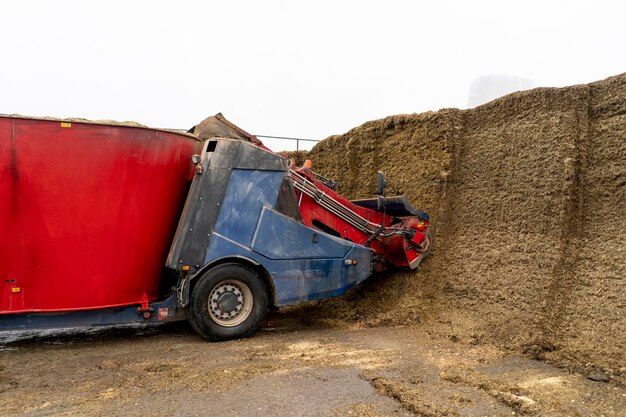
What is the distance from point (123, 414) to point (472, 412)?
2366mm

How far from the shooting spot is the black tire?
560cm

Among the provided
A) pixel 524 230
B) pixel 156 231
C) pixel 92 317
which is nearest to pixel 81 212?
pixel 156 231

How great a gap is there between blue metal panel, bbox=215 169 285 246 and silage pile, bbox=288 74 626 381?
204 cm

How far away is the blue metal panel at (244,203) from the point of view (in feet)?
18.8

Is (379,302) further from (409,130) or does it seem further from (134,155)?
(134,155)

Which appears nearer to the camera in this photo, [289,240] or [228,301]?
[228,301]

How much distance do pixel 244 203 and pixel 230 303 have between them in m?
1.13

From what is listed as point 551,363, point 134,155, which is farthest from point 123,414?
point 551,363

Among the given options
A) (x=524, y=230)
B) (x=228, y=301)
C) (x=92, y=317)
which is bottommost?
(x=92, y=317)

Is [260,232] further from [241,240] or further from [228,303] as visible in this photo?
[228,303]

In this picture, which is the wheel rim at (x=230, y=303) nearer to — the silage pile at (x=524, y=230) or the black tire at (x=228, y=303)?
the black tire at (x=228, y=303)

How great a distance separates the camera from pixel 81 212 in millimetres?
5188

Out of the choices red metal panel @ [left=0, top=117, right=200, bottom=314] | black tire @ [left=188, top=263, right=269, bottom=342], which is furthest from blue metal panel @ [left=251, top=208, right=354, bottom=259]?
red metal panel @ [left=0, top=117, right=200, bottom=314]

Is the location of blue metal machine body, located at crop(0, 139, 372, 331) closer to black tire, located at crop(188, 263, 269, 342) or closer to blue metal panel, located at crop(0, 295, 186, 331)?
blue metal panel, located at crop(0, 295, 186, 331)
